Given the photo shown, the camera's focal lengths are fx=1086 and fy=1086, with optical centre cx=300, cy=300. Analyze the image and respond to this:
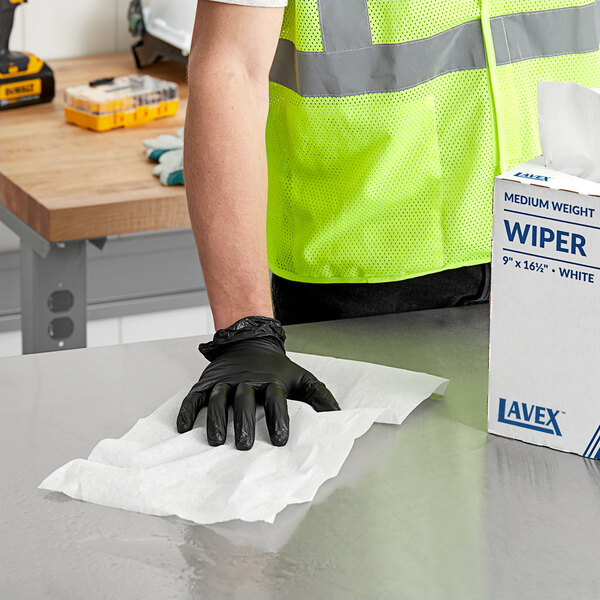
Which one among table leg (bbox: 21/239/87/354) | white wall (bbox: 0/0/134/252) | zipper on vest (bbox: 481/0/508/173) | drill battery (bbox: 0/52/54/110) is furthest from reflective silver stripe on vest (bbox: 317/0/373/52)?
white wall (bbox: 0/0/134/252)

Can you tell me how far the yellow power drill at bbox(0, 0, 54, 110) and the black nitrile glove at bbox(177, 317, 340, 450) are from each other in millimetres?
1497

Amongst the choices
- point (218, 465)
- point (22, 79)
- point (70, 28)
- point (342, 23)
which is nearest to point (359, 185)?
point (342, 23)

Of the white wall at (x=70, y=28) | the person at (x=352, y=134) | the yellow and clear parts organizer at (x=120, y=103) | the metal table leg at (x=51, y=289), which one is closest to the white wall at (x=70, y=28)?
the white wall at (x=70, y=28)

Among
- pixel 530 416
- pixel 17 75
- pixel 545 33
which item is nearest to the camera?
pixel 530 416

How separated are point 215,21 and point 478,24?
296 millimetres

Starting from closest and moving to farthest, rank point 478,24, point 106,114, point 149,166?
1. point 478,24
2. point 149,166
3. point 106,114

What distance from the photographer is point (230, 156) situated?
3.55ft

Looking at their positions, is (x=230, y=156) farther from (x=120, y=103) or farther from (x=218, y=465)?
(x=120, y=103)

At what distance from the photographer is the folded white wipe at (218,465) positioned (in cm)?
84

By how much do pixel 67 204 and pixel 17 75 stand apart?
687mm

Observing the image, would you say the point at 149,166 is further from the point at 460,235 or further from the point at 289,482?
→ the point at 289,482

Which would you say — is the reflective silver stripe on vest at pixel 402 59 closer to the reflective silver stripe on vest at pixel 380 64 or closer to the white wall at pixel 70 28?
the reflective silver stripe on vest at pixel 380 64

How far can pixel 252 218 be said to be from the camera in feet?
3.58

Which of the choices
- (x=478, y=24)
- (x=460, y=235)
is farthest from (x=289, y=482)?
(x=478, y=24)
